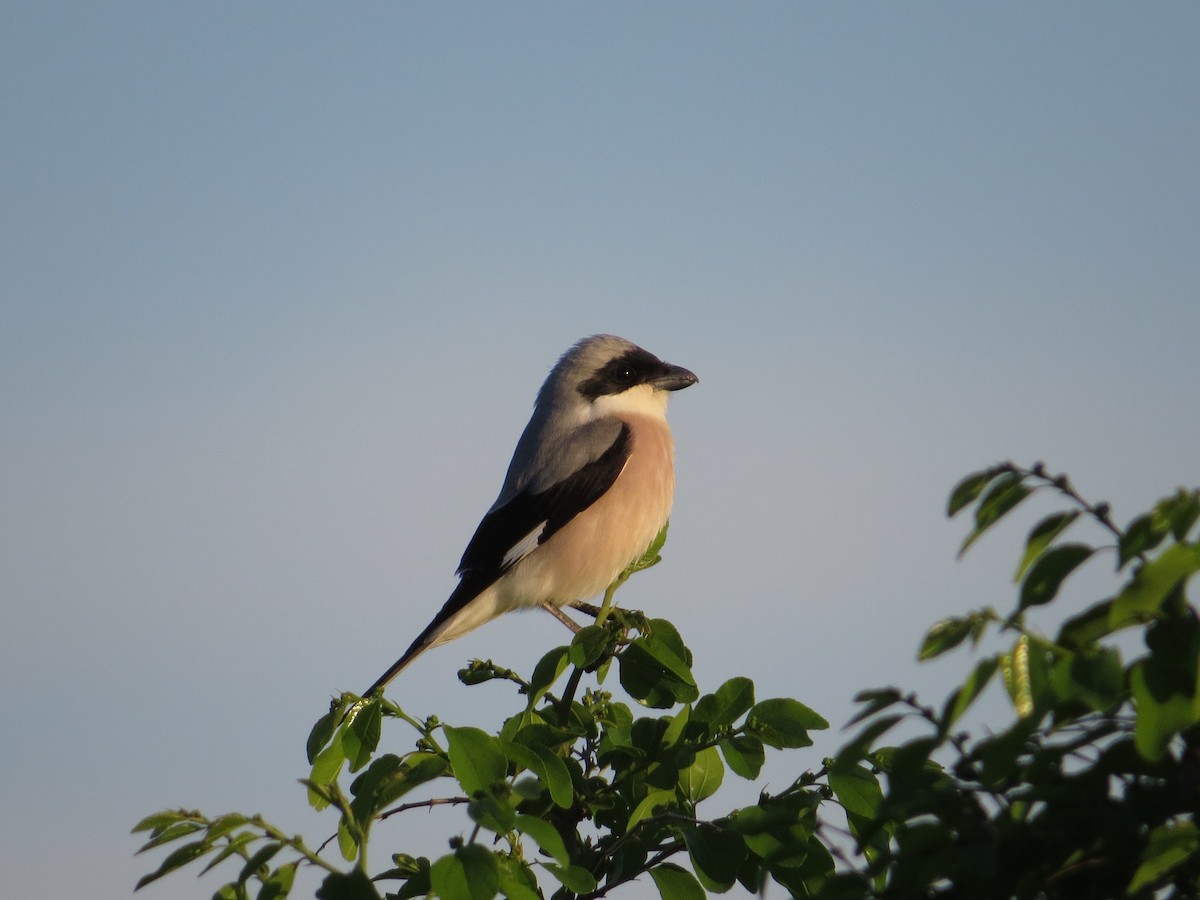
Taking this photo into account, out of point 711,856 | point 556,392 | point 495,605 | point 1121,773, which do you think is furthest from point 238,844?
Answer: point 556,392

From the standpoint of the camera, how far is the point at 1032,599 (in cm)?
152

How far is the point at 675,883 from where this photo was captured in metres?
2.80

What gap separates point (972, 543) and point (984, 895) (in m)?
0.46

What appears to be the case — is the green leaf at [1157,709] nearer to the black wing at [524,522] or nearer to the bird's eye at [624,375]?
the black wing at [524,522]

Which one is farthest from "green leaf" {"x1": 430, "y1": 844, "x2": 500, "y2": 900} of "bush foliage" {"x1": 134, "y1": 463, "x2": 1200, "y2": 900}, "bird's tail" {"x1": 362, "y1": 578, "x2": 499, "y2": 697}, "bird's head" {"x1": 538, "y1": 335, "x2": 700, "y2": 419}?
"bird's head" {"x1": 538, "y1": 335, "x2": 700, "y2": 419}

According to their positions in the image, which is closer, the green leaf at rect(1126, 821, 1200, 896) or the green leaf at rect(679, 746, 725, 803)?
the green leaf at rect(1126, 821, 1200, 896)

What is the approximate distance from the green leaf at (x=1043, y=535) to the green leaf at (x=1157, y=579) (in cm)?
20

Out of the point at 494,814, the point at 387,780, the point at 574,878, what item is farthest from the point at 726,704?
the point at 494,814

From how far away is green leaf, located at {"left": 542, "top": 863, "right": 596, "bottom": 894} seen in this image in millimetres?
2414

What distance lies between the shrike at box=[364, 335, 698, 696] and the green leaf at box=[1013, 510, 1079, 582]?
432cm

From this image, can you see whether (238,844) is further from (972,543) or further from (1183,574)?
(1183,574)

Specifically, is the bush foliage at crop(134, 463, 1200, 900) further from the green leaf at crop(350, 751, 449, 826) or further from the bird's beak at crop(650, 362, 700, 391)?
the bird's beak at crop(650, 362, 700, 391)

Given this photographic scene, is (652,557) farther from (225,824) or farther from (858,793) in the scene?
(225,824)

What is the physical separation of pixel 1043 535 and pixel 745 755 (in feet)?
4.88
